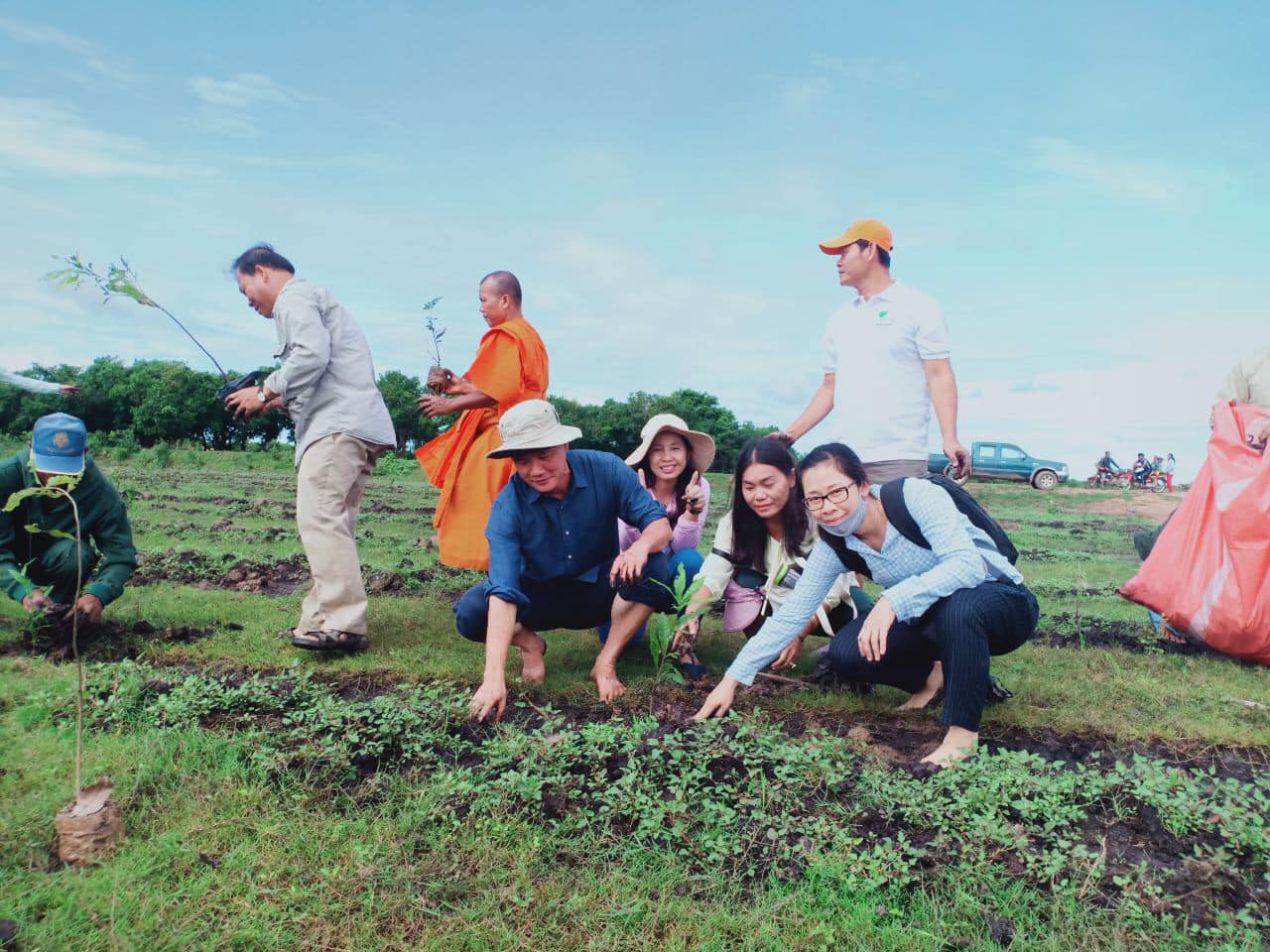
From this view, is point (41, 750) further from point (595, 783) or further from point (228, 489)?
point (228, 489)

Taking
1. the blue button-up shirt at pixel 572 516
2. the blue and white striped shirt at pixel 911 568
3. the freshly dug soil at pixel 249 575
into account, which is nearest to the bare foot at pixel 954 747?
the blue and white striped shirt at pixel 911 568

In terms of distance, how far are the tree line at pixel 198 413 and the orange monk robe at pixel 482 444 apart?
1506 cm

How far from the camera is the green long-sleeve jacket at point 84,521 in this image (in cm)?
481

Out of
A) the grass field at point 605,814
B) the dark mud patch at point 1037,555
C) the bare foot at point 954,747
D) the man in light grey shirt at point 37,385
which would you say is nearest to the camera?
the grass field at point 605,814

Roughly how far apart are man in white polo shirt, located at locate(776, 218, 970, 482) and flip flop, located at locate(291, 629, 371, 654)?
2492 mm

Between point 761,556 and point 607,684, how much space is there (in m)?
1.11

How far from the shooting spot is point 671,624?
164 inches

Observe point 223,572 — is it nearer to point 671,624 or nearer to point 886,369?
point 671,624

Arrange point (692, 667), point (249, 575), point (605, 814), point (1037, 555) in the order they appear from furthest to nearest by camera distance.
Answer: point (1037, 555), point (249, 575), point (692, 667), point (605, 814)

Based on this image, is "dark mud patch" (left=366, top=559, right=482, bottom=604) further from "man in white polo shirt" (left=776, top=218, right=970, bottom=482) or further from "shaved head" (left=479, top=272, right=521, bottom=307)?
"man in white polo shirt" (left=776, top=218, right=970, bottom=482)

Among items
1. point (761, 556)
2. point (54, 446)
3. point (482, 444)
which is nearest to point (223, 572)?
point (54, 446)

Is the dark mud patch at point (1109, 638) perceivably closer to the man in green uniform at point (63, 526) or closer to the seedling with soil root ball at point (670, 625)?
the seedling with soil root ball at point (670, 625)

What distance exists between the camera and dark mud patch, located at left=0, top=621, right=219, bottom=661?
4.63 meters

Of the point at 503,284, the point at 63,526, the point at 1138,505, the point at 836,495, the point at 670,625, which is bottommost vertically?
the point at 670,625
